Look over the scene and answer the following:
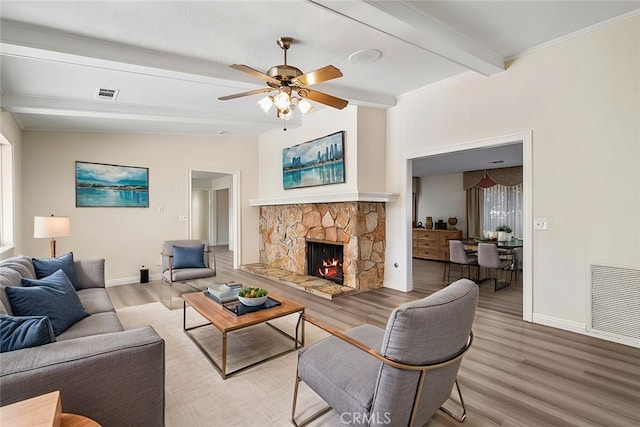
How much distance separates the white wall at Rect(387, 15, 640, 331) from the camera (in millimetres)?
2725

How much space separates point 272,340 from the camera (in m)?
2.89

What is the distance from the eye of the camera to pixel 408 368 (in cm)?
127

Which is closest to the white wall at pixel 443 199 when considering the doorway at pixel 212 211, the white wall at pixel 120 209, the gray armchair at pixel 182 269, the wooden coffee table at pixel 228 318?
Answer: the white wall at pixel 120 209

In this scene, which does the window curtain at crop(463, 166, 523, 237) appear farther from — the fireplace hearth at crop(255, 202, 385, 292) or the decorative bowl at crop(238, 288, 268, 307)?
the decorative bowl at crop(238, 288, 268, 307)

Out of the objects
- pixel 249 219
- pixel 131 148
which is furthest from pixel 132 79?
pixel 249 219

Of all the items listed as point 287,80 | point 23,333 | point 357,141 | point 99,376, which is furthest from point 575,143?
point 23,333

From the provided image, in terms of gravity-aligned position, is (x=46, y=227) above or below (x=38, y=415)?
above

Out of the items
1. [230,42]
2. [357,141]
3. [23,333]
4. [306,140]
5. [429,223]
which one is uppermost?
[230,42]

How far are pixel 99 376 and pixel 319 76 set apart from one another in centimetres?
235

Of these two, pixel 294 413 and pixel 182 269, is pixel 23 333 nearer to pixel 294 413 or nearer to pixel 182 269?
pixel 294 413

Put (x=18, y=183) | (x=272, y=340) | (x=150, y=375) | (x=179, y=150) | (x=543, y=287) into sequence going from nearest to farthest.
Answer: (x=150, y=375) → (x=272, y=340) → (x=543, y=287) → (x=18, y=183) → (x=179, y=150)

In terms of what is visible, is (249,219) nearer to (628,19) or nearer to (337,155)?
(337,155)

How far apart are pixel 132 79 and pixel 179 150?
7.98 ft

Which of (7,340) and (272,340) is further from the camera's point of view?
(272,340)
